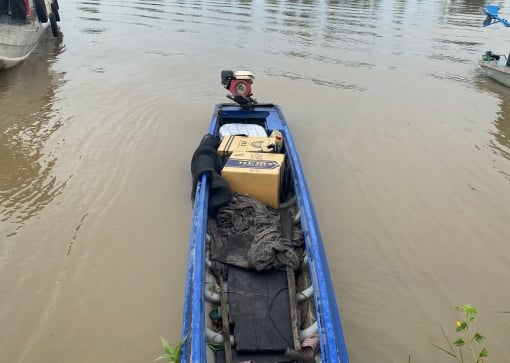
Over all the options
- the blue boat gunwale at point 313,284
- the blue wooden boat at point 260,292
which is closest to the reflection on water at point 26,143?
Result: the blue wooden boat at point 260,292

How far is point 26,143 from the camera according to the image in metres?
6.89

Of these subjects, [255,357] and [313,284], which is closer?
[255,357]

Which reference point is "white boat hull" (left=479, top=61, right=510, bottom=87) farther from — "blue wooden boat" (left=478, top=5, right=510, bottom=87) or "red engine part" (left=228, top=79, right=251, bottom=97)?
"red engine part" (left=228, top=79, right=251, bottom=97)

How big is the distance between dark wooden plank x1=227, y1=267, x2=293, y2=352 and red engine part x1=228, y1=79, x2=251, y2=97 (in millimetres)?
4166

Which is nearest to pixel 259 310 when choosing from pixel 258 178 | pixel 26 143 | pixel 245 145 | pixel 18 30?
pixel 258 178

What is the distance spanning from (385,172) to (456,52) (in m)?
10.1

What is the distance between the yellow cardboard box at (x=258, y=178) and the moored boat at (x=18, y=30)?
8593mm

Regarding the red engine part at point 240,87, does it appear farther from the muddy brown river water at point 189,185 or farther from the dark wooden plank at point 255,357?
the dark wooden plank at point 255,357

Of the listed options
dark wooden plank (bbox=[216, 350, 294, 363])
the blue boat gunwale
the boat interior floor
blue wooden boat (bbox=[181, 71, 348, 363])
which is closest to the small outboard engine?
blue wooden boat (bbox=[181, 71, 348, 363])

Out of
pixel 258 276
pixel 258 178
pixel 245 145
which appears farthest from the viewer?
pixel 245 145

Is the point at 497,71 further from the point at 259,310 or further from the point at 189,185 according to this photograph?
the point at 259,310

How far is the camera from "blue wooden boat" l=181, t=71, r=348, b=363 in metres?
2.97

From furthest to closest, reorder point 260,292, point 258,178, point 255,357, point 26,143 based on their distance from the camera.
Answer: point 26,143 < point 258,178 < point 260,292 < point 255,357

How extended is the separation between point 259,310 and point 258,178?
1.71m
